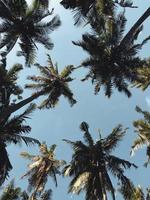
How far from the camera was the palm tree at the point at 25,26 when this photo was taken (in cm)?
2697

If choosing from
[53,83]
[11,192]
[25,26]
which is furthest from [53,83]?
[11,192]

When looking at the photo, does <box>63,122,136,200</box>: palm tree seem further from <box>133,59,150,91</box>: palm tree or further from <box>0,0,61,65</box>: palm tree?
<box>0,0,61,65</box>: palm tree

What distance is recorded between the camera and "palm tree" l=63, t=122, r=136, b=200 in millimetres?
27730

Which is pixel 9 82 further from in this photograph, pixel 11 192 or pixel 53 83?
pixel 11 192

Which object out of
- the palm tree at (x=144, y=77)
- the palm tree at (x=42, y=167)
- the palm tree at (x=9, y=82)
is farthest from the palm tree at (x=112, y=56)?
the palm tree at (x=42, y=167)

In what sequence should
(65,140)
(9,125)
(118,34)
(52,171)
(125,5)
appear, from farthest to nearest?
(52,171) < (65,140) < (118,34) < (9,125) < (125,5)

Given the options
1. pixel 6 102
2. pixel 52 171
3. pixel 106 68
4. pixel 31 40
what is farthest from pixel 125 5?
pixel 52 171

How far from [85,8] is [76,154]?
996cm

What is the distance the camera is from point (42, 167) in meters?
31.8

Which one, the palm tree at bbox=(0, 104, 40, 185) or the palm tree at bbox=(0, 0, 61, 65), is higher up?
the palm tree at bbox=(0, 0, 61, 65)

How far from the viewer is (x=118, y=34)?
91.6 ft

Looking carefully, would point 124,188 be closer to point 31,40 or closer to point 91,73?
point 91,73

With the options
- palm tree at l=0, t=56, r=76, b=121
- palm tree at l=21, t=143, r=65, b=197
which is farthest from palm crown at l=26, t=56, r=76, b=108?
palm tree at l=21, t=143, r=65, b=197

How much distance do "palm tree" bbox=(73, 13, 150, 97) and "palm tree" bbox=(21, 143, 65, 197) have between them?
7.15 metres
